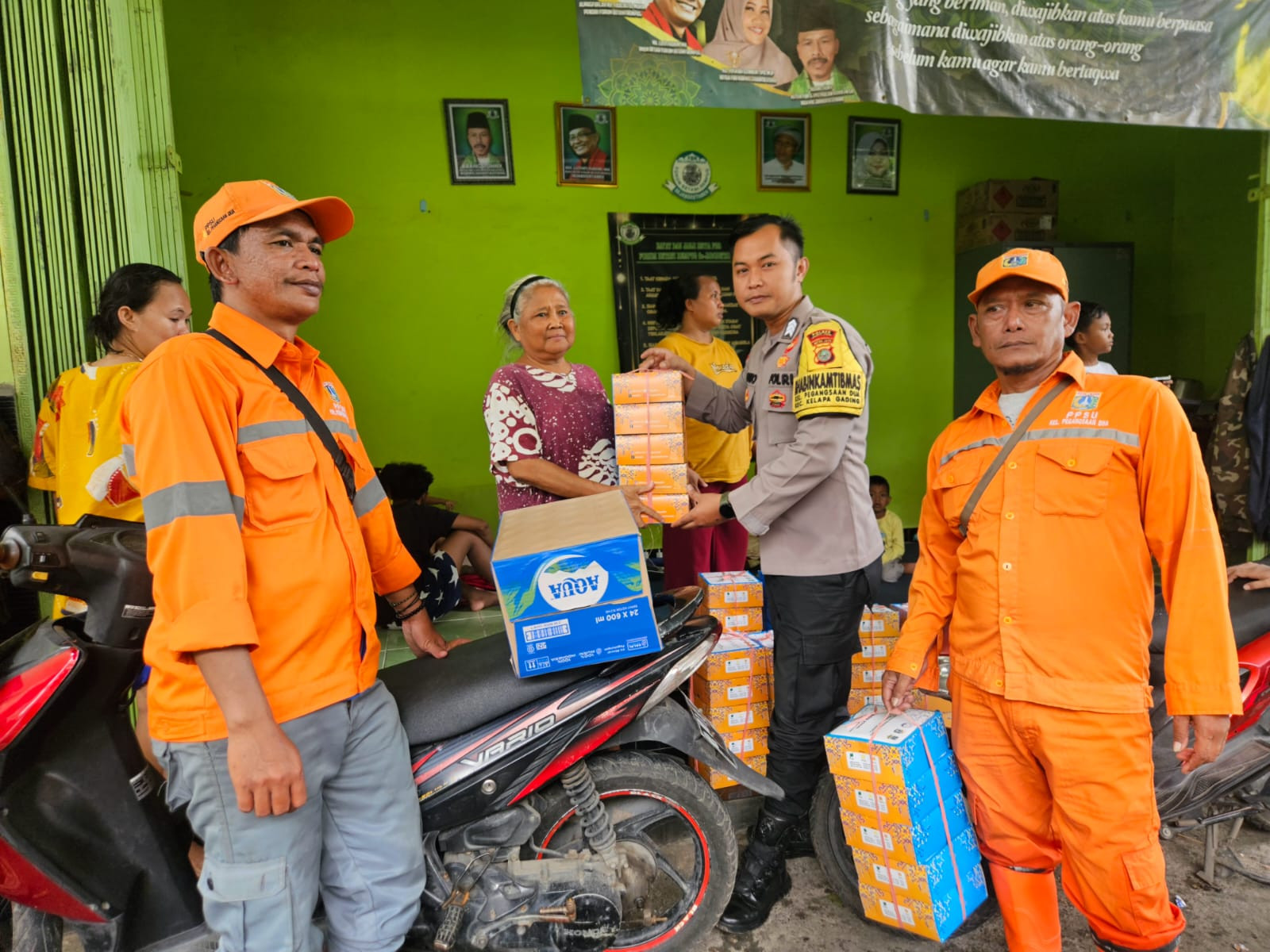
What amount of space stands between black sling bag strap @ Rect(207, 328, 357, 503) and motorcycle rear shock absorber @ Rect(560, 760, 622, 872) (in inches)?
34.1

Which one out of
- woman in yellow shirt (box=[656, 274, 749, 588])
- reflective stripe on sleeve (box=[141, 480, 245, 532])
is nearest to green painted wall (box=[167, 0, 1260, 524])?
woman in yellow shirt (box=[656, 274, 749, 588])

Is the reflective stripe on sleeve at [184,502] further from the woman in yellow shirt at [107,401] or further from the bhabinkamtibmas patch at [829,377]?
the bhabinkamtibmas patch at [829,377]

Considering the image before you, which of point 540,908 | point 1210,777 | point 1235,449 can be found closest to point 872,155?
point 1235,449

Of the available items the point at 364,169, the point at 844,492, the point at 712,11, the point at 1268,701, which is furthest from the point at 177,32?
the point at 1268,701

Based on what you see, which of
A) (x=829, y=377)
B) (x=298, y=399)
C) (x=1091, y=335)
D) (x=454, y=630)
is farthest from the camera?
(x=454, y=630)

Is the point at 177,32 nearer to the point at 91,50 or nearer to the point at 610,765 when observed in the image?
the point at 91,50

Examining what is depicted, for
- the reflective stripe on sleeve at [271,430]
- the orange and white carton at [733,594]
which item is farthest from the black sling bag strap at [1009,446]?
the reflective stripe on sleeve at [271,430]

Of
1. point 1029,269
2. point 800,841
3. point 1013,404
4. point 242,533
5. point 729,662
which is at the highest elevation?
point 1029,269

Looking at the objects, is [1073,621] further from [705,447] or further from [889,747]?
[705,447]

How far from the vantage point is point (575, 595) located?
68.2 inches

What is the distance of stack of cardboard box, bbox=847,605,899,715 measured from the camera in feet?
8.98

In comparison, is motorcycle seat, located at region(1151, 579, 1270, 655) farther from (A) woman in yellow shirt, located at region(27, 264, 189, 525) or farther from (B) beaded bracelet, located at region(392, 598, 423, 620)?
(A) woman in yellow shirt, located at region(27, 264, 189, 525)

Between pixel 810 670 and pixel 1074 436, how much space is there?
99 cm

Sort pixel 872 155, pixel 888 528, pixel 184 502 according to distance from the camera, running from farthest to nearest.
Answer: pixel 872 155 → pixel 888 528 → pixel 184 502
